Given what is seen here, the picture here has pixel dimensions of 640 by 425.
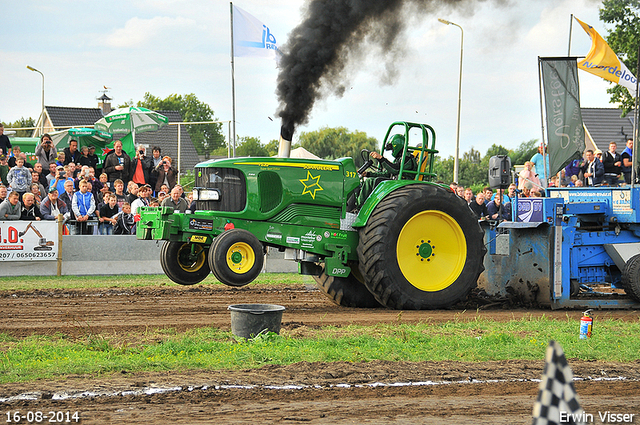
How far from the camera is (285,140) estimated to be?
1008 cm

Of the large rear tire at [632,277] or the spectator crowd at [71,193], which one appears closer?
the large rear tire at [632,277]

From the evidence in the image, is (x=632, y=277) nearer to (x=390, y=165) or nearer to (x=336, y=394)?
(x=390, y=165)

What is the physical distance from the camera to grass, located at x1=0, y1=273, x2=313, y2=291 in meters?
→ 12.3

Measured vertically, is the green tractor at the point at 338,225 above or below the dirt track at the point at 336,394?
above

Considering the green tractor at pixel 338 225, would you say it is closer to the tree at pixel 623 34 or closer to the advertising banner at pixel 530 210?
the advertising banner at pixel 530 210

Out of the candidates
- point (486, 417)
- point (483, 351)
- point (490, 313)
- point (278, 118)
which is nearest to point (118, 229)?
point (278, 118)

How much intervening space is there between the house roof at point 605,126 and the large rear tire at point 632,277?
4160cm

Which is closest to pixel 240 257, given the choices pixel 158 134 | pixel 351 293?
pixel 351 293

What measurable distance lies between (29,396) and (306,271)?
17.1 feet

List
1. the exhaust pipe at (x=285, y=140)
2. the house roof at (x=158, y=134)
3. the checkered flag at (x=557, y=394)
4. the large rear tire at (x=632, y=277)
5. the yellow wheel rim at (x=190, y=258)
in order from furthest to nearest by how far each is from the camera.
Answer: the house roof at (x=158, y=134) < the exhaust pipe at (x=285, y=140) < the large rear tire at (x=632, y=277) < the yellow wheel rim at (x=190, y=258) < the checkered flag at (x=557, y=394)

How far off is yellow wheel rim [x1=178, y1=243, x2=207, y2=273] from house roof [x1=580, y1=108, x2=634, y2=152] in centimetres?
4441

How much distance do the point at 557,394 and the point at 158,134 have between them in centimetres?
2617

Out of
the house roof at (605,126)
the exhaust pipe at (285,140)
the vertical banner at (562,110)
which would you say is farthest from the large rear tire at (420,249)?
the house roof at (605,126)

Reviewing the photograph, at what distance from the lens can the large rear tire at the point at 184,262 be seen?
29.6 ft
